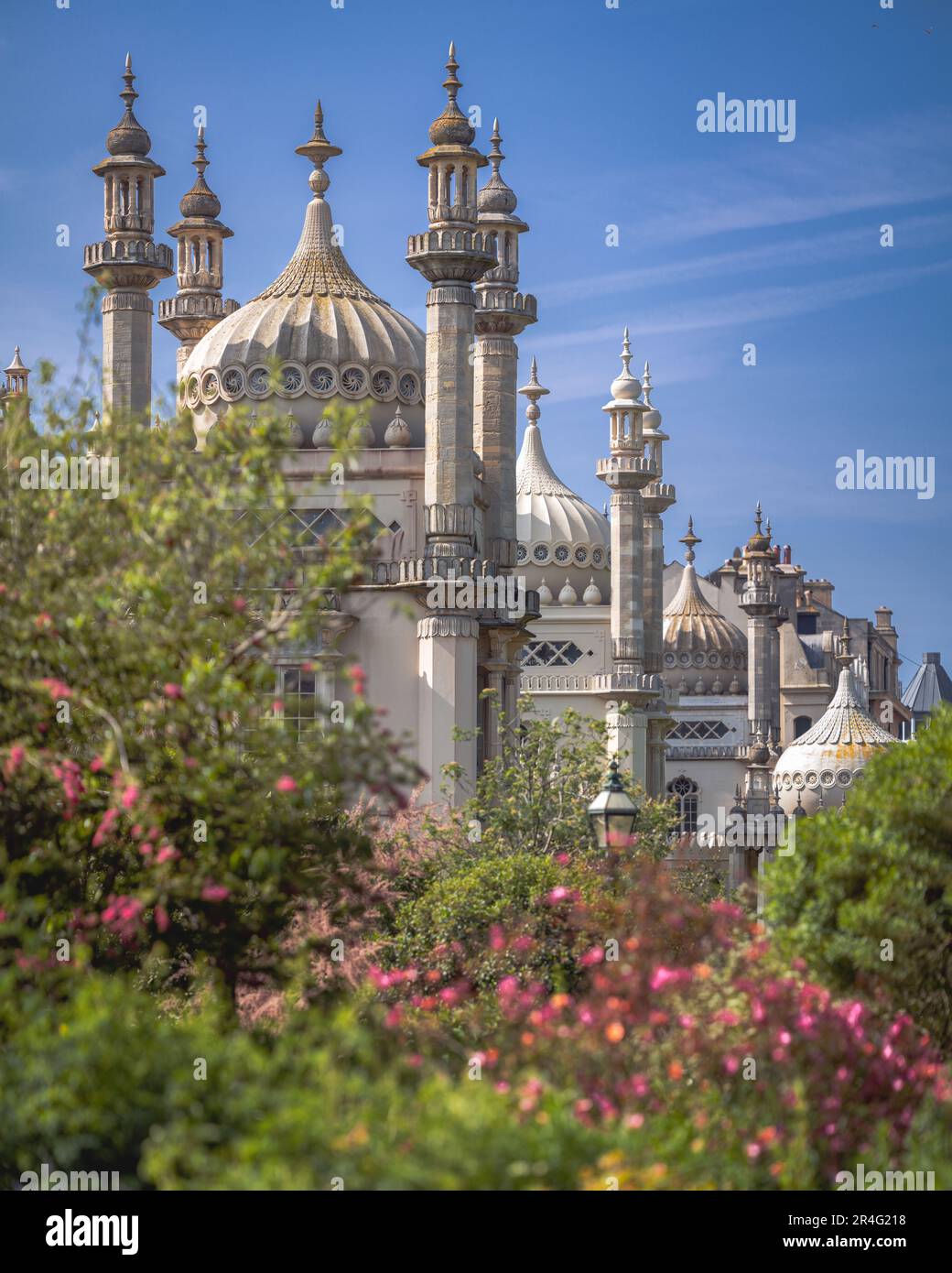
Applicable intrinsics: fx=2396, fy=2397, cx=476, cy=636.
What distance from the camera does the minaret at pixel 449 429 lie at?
1738 inches

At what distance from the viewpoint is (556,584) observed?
74688 mm

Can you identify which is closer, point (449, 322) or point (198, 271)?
point (449, 322)

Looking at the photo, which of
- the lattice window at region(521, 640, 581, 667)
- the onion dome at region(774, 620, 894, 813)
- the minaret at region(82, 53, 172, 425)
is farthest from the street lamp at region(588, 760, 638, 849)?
the onion dome at region(774, 620, 894, 813)

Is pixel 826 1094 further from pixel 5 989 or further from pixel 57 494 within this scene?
pixel 57 494

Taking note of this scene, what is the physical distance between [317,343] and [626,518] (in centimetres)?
1694

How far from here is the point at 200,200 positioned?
183 feet

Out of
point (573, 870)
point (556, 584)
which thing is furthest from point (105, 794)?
point (556, 584)

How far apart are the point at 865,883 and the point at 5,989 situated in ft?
29.6

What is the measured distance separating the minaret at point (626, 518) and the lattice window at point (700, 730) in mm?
30253

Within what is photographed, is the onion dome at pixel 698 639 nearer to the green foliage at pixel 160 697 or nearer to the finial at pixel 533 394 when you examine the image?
the finial at pixel 533 394

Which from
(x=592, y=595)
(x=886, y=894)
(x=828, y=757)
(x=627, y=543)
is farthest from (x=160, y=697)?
(x=828, y=757)

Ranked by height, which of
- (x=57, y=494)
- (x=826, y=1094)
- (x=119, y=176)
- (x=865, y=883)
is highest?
(x=119, y=176)

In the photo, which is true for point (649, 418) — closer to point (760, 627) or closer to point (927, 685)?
point (760, 627)

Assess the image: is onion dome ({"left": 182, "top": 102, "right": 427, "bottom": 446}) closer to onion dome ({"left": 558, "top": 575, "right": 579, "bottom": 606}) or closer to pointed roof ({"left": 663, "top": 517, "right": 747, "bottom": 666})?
onion dome ({"left": 558, "top": 575, "right": 579, "bottom": 606})
